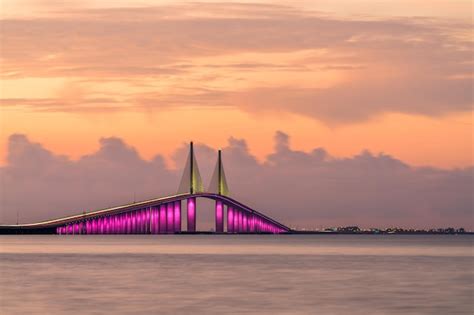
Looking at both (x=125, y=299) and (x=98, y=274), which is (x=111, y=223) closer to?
(x=98, y=274)

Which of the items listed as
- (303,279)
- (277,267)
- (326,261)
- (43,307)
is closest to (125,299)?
(43,307)

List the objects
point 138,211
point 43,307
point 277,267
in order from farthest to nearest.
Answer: point 138,211 < point 277,267 < point 43,307

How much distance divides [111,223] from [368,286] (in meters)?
132

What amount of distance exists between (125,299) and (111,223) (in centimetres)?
13906

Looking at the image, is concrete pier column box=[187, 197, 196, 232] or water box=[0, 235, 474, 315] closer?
water box=[0, 235, 474, 315]

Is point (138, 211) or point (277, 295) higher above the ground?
point (138, 211)

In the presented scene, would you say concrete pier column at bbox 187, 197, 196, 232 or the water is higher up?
concrete pier column at bbox 187, 197, 196, 232

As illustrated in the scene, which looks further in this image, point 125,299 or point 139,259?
point 139,259

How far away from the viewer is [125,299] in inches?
1993

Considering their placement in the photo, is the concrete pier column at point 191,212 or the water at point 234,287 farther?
the concrete pier column at point 191,212

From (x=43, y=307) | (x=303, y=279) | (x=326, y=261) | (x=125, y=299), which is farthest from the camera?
(x=326, y=261)

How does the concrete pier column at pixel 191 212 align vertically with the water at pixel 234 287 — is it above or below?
above

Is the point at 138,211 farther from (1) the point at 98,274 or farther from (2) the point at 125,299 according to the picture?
(2) the point at 125,299

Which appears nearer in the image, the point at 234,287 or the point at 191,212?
the point at 234,287
